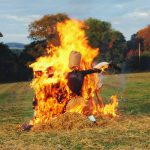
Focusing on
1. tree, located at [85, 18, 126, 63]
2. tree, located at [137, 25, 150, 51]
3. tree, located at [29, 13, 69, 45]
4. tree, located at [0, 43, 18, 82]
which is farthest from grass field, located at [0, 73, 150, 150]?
tree, located at [137, 25, 150, 51]

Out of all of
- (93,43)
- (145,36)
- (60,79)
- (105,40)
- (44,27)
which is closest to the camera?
(60,79)

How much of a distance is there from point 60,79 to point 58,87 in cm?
26

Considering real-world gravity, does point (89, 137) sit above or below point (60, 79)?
below

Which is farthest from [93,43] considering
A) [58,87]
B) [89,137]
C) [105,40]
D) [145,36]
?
[89,137]

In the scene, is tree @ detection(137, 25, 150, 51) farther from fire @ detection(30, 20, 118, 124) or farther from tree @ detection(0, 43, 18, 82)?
fire @ detection(30, 20, 118, 124)

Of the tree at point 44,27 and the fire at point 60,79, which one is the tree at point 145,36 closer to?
the tree at point 44,27

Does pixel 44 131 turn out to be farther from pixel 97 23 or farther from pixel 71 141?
pixel 97 23

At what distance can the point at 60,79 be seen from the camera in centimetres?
1537

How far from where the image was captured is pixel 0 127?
619 inches

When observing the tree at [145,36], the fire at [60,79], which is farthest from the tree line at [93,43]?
the fire at [60,79]

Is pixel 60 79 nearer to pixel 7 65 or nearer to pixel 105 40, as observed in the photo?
pixel 7 65

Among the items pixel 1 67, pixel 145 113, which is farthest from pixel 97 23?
pixel 145 113

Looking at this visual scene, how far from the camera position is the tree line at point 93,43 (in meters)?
71.7

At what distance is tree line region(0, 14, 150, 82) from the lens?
7169cm
